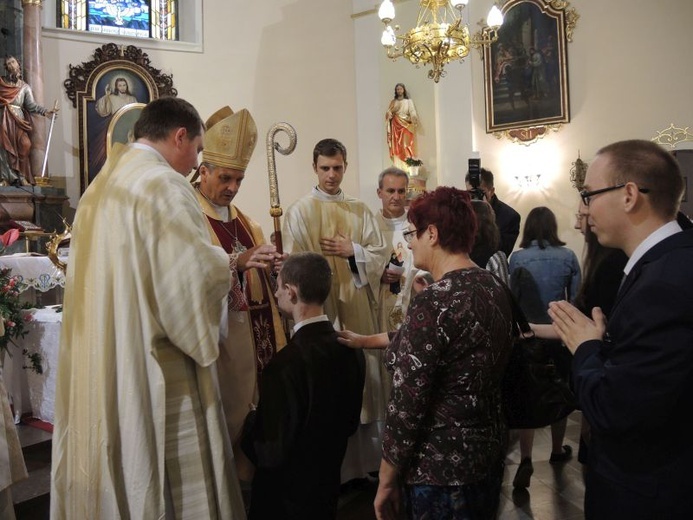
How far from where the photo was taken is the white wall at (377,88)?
883 cm

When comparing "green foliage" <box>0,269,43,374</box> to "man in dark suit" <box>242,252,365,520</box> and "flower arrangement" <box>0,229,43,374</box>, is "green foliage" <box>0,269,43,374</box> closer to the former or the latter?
"flower arrangement" <box>0,229,43,374</box>

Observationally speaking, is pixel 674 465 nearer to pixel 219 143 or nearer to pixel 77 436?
pixel 77 436

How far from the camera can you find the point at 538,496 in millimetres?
3492

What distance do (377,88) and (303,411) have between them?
834 centimetres

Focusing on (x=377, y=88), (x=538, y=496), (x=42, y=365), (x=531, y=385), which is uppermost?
(x=377, y=88)

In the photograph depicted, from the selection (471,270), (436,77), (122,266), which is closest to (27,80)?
(436,77)

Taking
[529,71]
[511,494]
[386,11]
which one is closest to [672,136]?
[529,71]

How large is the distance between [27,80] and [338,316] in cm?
668

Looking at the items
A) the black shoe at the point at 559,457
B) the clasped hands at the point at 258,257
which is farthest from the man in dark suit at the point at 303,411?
the black shoe at the point at 559,457

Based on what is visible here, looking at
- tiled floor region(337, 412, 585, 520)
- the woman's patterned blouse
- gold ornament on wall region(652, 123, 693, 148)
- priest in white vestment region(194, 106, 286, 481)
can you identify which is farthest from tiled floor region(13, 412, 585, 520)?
gold ornament on wall region(652, 123, 693, 148)

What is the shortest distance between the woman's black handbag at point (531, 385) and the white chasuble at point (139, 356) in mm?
1030

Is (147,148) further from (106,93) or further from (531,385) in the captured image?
(106,93)

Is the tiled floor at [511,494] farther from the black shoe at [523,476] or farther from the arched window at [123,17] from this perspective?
the arched window at [123,17]

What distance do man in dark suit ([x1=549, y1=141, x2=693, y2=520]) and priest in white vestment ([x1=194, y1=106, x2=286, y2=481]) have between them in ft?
4.71
